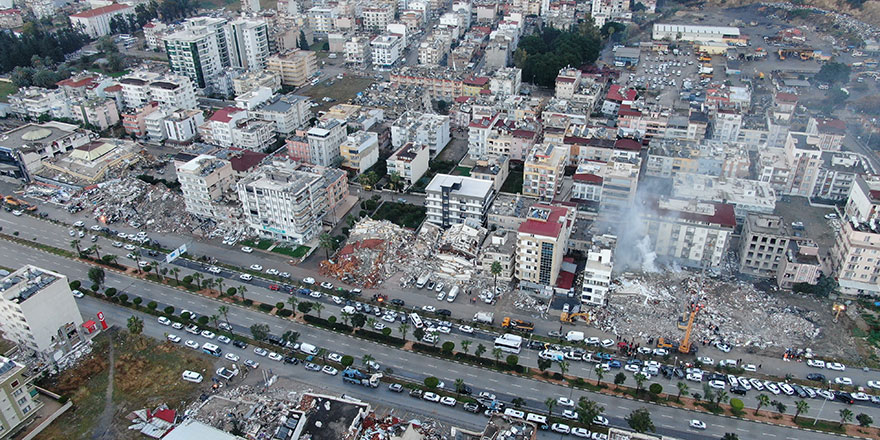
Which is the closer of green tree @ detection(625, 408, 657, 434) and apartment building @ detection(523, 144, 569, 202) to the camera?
green tree @ detection(625, 408, 657, 434)

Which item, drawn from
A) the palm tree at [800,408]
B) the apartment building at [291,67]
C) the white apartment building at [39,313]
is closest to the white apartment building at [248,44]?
the apartment building at [291,67]

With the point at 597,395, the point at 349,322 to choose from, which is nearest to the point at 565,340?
the point at 597,395

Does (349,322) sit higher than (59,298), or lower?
lower

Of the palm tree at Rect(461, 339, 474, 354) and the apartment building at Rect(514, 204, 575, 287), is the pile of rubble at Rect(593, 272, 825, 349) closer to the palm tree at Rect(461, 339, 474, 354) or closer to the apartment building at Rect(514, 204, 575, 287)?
the apartment building at Rect(514, 204, 575, 287)

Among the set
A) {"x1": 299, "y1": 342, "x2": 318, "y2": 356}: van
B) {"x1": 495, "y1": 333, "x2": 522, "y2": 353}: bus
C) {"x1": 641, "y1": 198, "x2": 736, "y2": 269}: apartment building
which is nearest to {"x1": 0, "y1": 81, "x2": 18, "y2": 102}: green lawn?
{"x1": 299, "y1": 342, "x2": 318, "y2": 356}: van

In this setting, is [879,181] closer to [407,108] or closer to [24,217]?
[407,108]

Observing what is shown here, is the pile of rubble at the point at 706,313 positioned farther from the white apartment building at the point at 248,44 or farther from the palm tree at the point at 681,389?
the white apartment building at the point at 248,44
